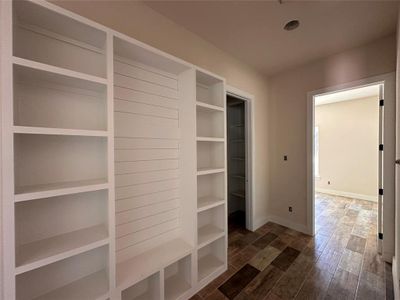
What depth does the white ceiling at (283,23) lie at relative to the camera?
1.71 m

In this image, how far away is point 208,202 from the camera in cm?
194

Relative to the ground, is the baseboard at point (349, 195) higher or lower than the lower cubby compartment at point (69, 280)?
lower

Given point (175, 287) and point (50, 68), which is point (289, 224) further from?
point (50, 68)

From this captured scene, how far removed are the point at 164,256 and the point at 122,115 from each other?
133 centimetres

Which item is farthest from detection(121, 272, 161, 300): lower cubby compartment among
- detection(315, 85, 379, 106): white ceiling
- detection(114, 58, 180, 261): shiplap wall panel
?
detection(315, 85, 379, 106): white ceiling

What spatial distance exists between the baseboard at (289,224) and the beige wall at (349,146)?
3336mm

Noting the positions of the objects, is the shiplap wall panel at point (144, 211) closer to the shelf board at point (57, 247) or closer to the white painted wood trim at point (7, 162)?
the shelf board at point (57, 247)

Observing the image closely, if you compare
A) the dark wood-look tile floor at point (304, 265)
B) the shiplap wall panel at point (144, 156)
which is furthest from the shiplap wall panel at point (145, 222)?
the dark wood-look tile floor at point (304, 265)

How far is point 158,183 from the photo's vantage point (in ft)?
5.77

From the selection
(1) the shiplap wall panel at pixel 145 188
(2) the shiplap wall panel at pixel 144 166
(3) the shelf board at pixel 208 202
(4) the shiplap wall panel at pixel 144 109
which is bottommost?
(3) the shelf board at pixel 208 202

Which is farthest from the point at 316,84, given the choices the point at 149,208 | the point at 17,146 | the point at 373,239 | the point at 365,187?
the point at 365,187

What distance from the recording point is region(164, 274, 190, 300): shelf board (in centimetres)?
162

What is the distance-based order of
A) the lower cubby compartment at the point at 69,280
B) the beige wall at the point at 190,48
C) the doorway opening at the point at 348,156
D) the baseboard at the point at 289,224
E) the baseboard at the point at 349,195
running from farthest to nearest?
the baseboard at the point at 349,195 → the doorway opening at the point at 348,156 → the baseboard at the point at 289,224 → the beige wall at the point at 190,48 → the lower cubby compartment at the point at 69,280

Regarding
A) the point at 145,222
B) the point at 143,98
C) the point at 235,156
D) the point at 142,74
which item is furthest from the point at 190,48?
the point at 235,156
